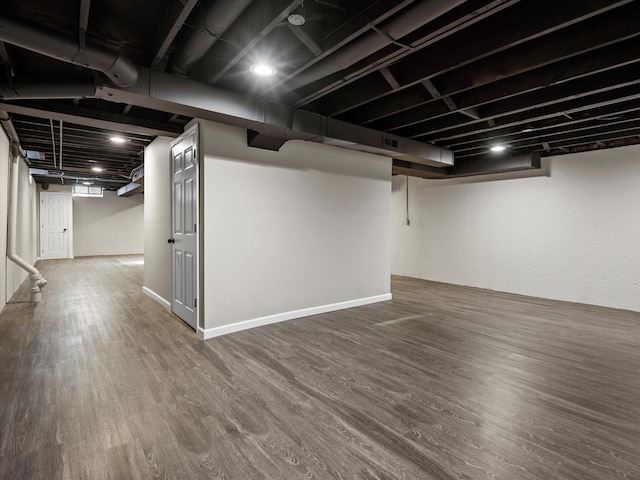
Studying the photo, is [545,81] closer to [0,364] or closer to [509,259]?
[509,259]

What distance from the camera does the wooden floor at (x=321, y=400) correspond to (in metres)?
1.75

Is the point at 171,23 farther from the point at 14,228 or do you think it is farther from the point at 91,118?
the point at 14,228

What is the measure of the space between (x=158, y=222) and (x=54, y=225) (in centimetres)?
852

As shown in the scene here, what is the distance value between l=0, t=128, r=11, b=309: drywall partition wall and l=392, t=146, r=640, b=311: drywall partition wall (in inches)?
284

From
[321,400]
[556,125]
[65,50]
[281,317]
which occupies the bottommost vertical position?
[321,400]

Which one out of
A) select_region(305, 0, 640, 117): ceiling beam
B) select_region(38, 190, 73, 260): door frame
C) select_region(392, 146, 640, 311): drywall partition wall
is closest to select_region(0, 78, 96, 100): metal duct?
select_region(305, 0, 640, 117): ceiling beam

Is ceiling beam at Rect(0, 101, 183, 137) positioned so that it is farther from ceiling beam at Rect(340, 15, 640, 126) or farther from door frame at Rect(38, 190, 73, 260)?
door frame at Rect(38, 190, 73, 260)

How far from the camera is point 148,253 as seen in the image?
225 inches

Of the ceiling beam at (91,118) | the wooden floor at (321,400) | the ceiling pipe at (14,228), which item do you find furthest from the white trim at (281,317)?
the ceiling pipe at (14,228)

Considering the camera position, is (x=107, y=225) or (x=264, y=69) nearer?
(x=264, y=69)

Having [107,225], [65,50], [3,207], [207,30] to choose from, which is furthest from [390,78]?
[107,225]

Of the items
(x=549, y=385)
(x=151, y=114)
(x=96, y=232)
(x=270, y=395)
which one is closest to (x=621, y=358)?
(x=549, y=385)

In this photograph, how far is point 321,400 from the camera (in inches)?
93.4

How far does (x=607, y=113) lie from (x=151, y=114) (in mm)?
5178
